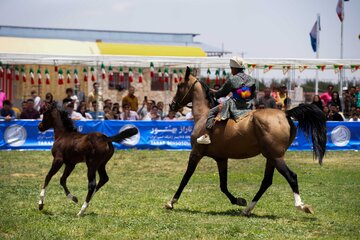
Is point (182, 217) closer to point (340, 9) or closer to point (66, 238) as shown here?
point (66, 238)

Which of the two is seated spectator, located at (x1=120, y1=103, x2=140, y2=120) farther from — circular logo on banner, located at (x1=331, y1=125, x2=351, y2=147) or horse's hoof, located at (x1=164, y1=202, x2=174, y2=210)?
horse's hoof, located at (x1=164, y1=202, x2=174, y2=210)

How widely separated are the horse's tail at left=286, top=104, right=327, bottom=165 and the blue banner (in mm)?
10020

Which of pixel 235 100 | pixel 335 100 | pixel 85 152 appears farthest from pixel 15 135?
pixel 235 100

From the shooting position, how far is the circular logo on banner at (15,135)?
2088 centimetres

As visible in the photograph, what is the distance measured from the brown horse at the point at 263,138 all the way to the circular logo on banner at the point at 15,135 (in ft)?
35.1

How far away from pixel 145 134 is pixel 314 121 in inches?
459

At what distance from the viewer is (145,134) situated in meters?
21.8

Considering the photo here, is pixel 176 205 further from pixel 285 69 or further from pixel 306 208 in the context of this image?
pixel 285 69

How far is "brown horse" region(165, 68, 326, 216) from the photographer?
10312 millimetres

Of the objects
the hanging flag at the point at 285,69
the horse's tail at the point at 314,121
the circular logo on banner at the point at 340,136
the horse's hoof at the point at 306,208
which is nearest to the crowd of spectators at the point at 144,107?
the circular logo on banner at the point at 340,136

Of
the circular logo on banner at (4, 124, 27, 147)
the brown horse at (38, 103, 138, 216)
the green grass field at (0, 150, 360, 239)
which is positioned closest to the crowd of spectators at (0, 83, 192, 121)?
the circular logo on banner at (4, 124, 27, 147)

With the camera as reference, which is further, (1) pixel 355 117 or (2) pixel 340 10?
(2) pixel 340 10

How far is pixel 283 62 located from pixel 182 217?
15.1m

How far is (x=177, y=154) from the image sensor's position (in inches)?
807
